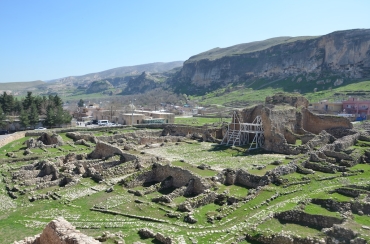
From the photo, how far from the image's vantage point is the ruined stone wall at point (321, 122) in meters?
44.3

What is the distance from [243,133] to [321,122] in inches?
456

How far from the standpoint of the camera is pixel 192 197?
23.9 meters

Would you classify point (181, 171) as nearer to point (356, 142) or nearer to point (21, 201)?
point (21, 201)

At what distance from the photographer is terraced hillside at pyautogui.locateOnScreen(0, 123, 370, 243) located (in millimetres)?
17328

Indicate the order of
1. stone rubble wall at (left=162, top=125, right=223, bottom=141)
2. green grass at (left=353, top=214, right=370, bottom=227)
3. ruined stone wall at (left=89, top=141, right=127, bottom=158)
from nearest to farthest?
green grass at (left=353, top=214, right=370, bottom=227) → ruined stone wall at (left=89, top=141, right=127, bottom=158) → stone rubble wall at (left=162, top=125, right=223, bottom=141)

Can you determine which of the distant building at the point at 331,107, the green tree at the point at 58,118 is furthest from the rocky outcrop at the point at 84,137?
the distant building at the point at 331,107

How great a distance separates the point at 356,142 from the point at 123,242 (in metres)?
33.1

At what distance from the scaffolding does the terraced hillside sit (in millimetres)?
6754

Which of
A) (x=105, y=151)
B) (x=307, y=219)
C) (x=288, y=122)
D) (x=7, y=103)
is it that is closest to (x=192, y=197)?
(x=307, y=219)

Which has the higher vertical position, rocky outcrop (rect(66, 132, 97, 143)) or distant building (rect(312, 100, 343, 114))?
rocky outcrop (rect(66, 132, 97, 143))

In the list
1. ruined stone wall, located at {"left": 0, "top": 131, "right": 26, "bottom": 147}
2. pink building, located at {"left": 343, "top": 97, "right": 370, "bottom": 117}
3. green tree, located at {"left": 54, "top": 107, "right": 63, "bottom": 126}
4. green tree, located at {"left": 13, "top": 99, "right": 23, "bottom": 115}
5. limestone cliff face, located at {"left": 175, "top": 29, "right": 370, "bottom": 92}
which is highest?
limestone cliff face, located at {"left": 175, "top": 29, "right": 370, "bottom": 92}

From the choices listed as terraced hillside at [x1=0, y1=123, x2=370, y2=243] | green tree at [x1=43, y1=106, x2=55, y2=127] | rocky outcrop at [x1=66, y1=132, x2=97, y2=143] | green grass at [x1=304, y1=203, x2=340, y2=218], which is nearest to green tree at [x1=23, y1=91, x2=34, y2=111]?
green tree at [x1=43, y1=106, x2=55, y2=127]

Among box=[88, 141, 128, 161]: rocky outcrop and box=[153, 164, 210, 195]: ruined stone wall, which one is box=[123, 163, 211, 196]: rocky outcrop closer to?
box=[153, 164, 210, 195]: ruined stone wall

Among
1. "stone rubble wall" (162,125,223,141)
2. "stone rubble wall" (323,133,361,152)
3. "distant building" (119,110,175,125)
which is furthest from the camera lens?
"distant building" (119,110,175,125)
